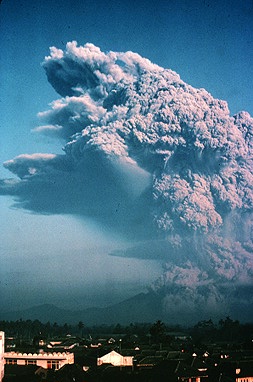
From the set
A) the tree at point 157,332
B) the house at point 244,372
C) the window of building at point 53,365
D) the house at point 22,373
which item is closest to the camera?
the house at point 22,373

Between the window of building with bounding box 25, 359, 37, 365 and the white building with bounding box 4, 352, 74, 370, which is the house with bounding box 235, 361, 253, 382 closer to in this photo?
the white building with bounding box 4, 352, 74, 370

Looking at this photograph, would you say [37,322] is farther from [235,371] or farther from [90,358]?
[235,371]

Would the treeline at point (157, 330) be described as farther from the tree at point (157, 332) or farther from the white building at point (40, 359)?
the white building at point (40, 359)

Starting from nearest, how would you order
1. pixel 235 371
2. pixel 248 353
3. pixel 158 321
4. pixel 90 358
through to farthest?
pixel 235 371 → pixel 90 358 → pixel 248 353 → pixel 158 321

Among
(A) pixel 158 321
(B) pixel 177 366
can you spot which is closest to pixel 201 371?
(B) pixel 177 366

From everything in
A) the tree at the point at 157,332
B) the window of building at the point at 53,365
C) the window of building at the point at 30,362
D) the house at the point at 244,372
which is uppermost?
the tree at the point at 157,332

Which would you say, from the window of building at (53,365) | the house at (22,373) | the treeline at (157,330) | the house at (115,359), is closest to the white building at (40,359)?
the window of building at (53,365)
